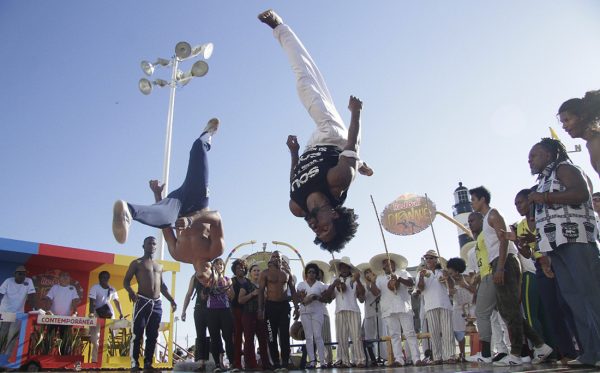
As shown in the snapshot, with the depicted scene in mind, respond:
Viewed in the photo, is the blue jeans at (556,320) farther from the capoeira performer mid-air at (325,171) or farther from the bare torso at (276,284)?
the bare torso at (276,284)

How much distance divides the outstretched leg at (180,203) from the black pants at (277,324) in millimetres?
3023

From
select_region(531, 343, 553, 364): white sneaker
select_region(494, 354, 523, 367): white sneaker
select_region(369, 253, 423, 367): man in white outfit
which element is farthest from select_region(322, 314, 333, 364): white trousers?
select_region(531, 343, 553, 364): white sneaker

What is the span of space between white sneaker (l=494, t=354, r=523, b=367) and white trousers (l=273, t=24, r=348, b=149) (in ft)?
10.4

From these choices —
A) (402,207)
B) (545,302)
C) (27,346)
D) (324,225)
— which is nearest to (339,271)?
(545,302)

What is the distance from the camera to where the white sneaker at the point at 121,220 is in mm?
3339

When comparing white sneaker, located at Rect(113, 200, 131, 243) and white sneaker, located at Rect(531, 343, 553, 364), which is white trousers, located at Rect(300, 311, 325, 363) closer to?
white sneaker, located at Rect(531, 343, 553, 364)

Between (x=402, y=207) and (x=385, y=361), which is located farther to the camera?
(x=402, y=207)

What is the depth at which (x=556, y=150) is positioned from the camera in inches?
169

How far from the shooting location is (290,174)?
4629mm

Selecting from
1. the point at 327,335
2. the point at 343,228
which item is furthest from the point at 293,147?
the point at 327,335

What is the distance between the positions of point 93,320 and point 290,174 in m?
6.40

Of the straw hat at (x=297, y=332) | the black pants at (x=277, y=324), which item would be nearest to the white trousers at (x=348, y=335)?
the black pants at (x=277, y=324)

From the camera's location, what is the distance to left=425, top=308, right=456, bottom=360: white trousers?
296 inches

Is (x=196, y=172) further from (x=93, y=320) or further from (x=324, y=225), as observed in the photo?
(x=93, y=320)
